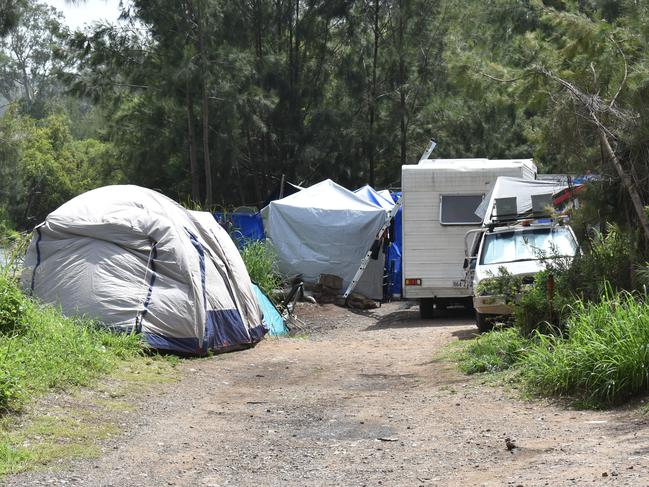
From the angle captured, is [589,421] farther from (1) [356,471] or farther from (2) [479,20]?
(2) [479,20]

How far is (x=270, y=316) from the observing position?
16.8 m

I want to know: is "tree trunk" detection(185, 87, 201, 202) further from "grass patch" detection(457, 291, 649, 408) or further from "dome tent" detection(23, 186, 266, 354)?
"grass patch" detection(457, 291, 649, 408)

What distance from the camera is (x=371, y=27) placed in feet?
109

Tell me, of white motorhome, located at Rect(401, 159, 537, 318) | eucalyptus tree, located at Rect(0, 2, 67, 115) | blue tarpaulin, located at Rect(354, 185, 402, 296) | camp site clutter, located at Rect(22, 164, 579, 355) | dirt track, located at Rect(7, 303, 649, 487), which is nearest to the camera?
dirt track, located at Rect(7, 303, 649, 487)

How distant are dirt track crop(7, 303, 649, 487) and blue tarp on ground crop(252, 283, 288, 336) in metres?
4.05

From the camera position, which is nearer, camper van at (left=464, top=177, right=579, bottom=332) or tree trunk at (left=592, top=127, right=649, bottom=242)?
tree trunk at (left=592, top=127, right=649, bottom=242)

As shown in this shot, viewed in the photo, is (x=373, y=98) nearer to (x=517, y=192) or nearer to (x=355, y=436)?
(x=517, y=192)

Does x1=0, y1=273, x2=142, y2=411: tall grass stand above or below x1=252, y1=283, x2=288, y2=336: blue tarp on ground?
above

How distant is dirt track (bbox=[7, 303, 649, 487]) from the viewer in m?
6.32

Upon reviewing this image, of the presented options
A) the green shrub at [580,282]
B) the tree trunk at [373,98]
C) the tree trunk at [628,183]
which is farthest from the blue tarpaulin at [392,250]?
the tree trunk at [628,183]

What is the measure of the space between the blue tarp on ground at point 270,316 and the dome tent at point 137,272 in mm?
2212

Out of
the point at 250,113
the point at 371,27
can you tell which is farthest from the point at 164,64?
the point at 371,27

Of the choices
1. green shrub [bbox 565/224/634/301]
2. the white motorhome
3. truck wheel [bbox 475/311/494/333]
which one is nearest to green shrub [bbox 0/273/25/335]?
green shrub [bbox 565/224/634/301]

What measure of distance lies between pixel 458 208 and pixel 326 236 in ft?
15.2
